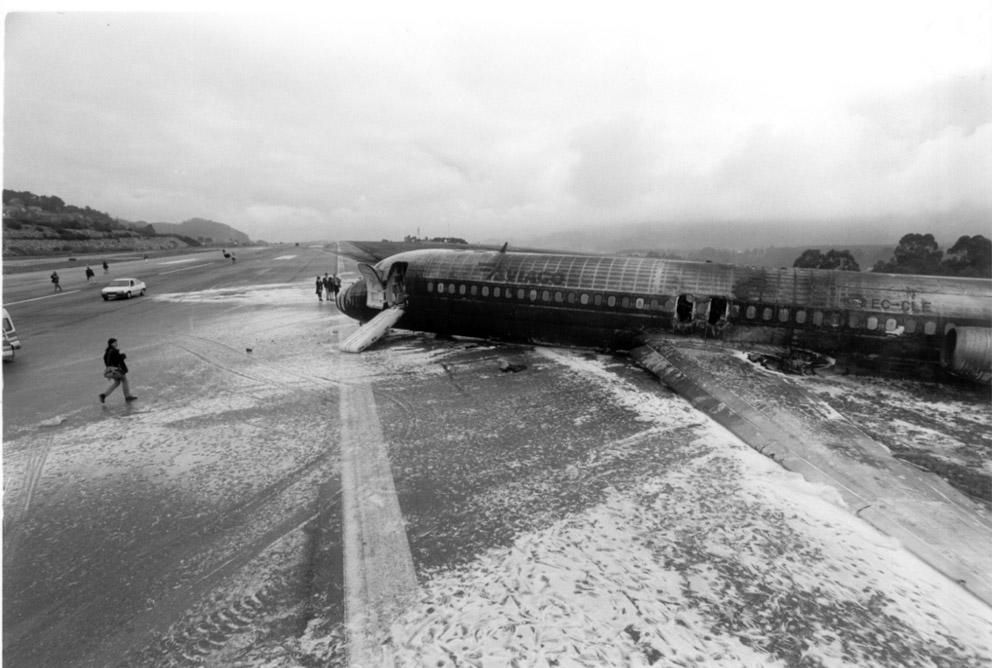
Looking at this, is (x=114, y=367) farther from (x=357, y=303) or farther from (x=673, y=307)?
(x=673, y=307)

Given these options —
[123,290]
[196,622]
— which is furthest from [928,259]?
[123,290]

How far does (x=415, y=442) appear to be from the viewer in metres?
10.8

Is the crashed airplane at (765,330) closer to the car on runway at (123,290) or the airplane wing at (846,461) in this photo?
the airplane wing at (846,461)

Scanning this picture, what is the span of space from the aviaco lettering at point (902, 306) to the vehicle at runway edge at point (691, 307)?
0.10 feet

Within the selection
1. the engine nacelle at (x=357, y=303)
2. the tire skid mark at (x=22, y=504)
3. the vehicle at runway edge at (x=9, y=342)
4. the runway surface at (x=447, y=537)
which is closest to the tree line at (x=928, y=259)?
the runway surface at (x=447, y=537)

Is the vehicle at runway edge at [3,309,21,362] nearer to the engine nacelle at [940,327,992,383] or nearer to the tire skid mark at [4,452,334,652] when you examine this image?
the tire skid mark at [4,452,334,652]

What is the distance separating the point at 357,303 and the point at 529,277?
8.62m

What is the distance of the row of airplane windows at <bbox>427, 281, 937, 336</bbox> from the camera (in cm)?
1432

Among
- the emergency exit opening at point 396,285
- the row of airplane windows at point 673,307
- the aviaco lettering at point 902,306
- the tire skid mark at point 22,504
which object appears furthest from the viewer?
the emergency exit opening at point 396,285

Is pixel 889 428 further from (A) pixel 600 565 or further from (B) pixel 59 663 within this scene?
(B) pixel 59 663

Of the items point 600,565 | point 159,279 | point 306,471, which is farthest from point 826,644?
point 159,279

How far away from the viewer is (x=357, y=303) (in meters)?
21.8

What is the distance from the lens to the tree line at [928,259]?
3312 cm

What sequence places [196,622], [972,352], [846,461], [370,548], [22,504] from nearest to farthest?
1. [196,622]
2. [370,548]
3. [22,504]
4. [846,461]
5. [972,352]
